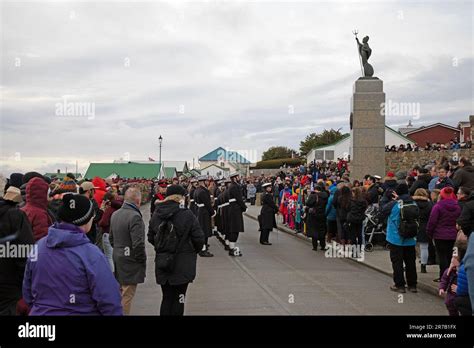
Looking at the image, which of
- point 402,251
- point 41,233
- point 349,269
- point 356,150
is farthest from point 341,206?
point 41,233

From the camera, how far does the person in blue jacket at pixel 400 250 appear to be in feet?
33.2

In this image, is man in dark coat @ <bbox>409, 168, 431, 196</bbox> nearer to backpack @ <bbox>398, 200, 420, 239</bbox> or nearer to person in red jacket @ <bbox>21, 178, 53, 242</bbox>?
backpack @ <bbox>398, 200, 420, 239</bbox>

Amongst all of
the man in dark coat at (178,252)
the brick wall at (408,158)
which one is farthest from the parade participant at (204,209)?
the brick wall at (408,158)

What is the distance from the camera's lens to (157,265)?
22.9 feet

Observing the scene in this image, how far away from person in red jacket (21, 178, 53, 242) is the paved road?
273cm

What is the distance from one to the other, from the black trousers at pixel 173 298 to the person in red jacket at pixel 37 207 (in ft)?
5.59

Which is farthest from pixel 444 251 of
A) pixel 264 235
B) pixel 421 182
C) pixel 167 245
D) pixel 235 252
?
pixel 264 235

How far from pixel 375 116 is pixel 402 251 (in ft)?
41.6

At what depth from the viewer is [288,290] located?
10.4m

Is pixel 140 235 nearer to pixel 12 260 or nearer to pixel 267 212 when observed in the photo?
pixel 12 260

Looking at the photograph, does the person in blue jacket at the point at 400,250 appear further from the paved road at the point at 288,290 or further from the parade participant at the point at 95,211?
the parade participant at the point at 95,211

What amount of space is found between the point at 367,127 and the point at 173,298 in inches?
653

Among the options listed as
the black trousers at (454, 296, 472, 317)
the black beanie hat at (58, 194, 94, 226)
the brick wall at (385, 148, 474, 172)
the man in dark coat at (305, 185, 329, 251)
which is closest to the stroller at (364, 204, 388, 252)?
the man in dark coat at (305, 185, 329, 251)

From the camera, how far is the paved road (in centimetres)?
877
